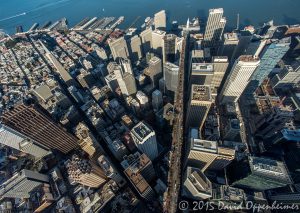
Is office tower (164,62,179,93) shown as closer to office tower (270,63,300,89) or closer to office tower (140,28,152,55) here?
office tower (140,28,152,55)

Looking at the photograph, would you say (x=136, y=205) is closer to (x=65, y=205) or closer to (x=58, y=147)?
(x=65, y=205)

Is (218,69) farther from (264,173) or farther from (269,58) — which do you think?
(264,173)

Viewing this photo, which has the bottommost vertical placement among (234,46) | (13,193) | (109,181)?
(109,181)

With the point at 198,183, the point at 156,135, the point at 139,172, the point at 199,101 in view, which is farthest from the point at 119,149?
the point at 199,101

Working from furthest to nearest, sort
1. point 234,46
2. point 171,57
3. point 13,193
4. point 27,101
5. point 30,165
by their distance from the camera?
1. point 171,57
2. point 234,46
3. point 30,165
4. point 13,193
5. point 27,101

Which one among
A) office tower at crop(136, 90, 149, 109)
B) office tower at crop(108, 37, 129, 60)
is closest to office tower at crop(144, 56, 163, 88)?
office tower at crop(136, 90, 149, 109)

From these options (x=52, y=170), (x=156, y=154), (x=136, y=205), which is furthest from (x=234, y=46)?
(x=52, y=170)
